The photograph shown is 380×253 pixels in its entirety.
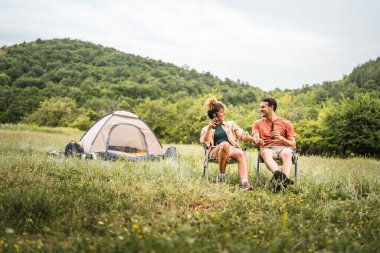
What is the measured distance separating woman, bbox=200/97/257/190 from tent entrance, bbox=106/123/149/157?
4031mm

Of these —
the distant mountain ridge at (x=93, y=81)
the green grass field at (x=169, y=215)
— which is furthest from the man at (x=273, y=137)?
the distant mountain ridge at (x=93, y=81)

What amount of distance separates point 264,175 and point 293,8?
11307mm

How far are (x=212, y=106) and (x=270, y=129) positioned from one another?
1.10 metres

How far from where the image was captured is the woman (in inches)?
200

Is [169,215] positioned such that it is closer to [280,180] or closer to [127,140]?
[280,180]

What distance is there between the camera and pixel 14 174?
448 cm

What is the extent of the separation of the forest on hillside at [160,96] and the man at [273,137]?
1089 centimetres

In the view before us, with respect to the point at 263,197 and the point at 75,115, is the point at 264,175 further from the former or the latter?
the point at 75,115

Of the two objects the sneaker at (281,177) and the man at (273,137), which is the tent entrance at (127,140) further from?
the sneaker at (281,177)

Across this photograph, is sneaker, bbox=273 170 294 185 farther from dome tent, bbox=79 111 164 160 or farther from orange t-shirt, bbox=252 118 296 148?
dome tent, bbox=79 111 164 160

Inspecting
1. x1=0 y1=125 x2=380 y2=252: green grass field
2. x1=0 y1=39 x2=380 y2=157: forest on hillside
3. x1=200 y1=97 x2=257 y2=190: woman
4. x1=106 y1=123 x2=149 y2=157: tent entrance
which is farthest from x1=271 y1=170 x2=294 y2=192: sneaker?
x1=0 y1=39 x2=380 y2=157: forest on hillside

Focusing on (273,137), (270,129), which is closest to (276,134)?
(273,137)

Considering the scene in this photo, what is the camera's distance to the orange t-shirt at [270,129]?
18.1ft

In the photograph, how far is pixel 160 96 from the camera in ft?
141
